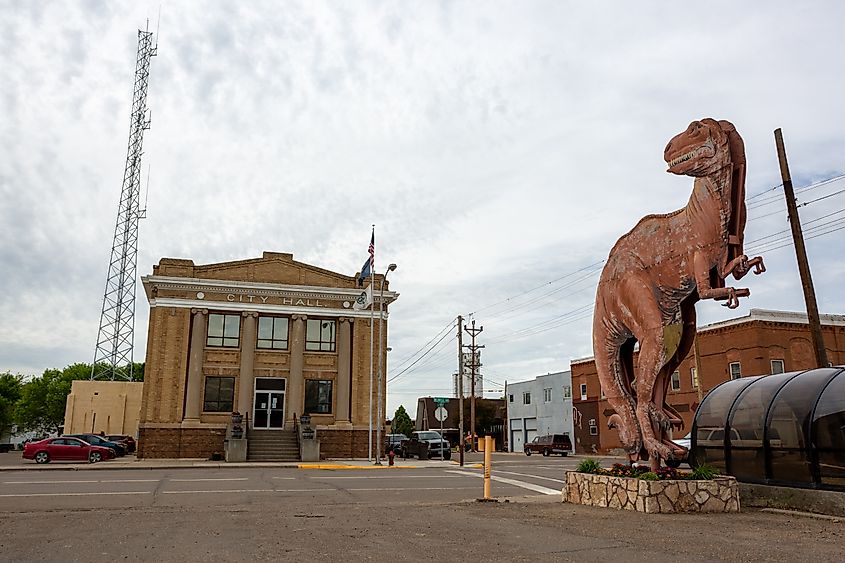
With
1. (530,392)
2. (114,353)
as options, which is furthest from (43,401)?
(530,392)

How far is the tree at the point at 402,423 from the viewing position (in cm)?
9494

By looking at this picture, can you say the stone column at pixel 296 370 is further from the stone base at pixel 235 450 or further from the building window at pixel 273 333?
the stone base at pixel 235 450

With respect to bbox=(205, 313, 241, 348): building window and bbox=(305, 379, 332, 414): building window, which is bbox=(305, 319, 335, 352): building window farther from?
bbox=(205, 313, 241, 348): building window

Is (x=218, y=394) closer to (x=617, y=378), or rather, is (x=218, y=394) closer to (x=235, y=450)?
(x=235, y=450)

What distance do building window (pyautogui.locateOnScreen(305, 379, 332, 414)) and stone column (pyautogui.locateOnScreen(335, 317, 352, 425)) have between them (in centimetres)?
61

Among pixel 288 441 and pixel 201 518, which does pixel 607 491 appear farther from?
pixel 288 441

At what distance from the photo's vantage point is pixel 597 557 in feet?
26.5

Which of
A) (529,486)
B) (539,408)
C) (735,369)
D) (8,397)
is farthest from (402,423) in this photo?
(529,486)

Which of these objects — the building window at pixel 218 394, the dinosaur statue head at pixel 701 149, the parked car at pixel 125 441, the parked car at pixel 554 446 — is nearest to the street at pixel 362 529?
the dinosaur statue head at pixel 701 149

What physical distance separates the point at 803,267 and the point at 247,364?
89.9 feet

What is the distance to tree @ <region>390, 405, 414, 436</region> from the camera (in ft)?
311

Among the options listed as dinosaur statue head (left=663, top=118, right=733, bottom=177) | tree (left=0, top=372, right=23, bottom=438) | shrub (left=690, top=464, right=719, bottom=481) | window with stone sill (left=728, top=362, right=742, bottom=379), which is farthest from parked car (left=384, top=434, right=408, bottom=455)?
tree (left=0, top=372, right=23, bottom=438)

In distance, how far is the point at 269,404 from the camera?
1444 inches

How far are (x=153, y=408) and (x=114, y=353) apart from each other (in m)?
31.0
